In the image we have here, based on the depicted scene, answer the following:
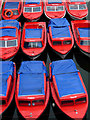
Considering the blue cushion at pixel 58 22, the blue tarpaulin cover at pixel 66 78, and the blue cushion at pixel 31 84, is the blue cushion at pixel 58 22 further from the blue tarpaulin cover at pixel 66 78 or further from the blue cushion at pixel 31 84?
the blue cushion at pixel 31 84

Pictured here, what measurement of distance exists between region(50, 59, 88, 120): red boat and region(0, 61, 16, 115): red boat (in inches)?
96.2

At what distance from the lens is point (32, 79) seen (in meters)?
10.5

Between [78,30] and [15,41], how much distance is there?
4871mm

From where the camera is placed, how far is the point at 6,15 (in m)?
16.0

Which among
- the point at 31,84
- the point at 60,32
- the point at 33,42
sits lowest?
the point at 31,84

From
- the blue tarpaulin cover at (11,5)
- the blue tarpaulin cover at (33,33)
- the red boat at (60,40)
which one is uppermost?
the blue tarpaulin cover at (11,5)

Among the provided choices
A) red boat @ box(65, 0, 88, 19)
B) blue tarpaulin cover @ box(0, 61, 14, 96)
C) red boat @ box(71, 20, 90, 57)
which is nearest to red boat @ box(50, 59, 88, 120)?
blue tarpaulin cover @ box(0, 61, 14, 96)

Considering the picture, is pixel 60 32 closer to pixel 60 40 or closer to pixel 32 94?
pixel 60 40

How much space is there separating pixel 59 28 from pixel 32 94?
6238 millimetres

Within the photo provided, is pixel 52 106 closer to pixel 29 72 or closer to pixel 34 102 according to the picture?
pixel 34 102

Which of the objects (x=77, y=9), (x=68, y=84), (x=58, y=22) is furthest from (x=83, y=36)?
(x=68, y=84)

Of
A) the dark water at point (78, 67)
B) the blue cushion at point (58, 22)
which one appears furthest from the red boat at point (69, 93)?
the blue cushion at point (58, 22)

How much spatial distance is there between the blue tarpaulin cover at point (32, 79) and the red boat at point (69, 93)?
2.65ft

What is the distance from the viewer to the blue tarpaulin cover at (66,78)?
9.94m
